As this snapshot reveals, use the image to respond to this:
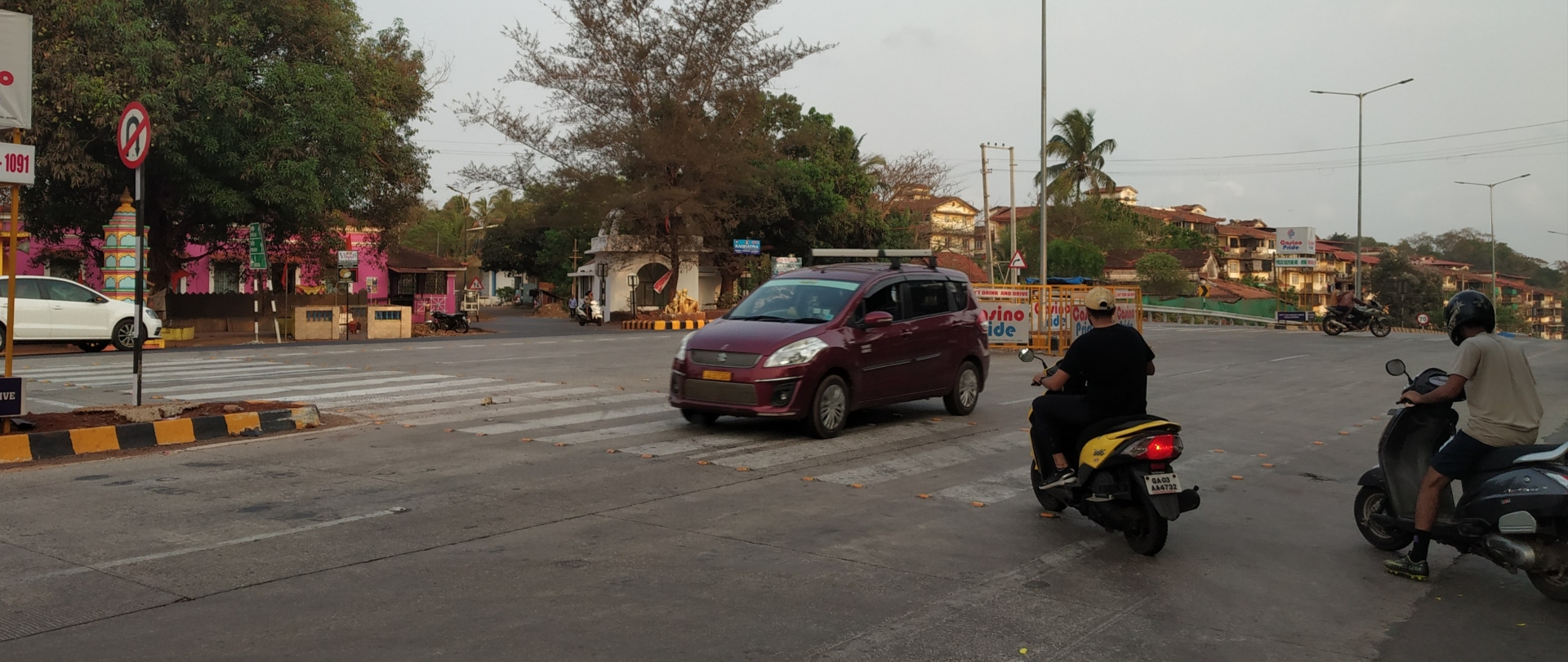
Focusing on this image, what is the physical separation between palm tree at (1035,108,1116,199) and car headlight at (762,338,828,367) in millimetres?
60161

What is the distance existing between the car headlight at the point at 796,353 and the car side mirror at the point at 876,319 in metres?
0.68

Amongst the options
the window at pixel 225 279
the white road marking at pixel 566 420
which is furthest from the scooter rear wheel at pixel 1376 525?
the window at pixel 225 279

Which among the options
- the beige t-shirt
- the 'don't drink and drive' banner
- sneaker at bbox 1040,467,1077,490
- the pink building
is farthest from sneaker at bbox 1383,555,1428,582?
the pink building

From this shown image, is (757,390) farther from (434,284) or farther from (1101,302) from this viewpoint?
(434,284)

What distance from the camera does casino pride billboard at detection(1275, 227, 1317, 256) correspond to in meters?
77.8

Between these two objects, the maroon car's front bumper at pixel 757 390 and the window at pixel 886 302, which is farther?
the window at pixel 886 302

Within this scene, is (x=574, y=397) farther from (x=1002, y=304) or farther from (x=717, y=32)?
(x=717, y=32)

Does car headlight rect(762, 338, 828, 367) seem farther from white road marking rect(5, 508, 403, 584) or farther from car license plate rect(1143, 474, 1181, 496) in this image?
car license plate rect(1143, 474, 1181, 496)

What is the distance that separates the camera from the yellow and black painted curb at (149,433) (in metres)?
9.42

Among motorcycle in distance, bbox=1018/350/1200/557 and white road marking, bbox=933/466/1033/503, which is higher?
motorcycle in distance, bbox=1018/350/1200/557

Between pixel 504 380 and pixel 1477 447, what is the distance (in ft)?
43.7

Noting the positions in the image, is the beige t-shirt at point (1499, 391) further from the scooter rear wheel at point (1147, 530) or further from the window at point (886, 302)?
the window at point (886, 302)

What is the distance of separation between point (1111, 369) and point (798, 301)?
526 cm

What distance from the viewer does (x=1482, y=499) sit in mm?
5746
